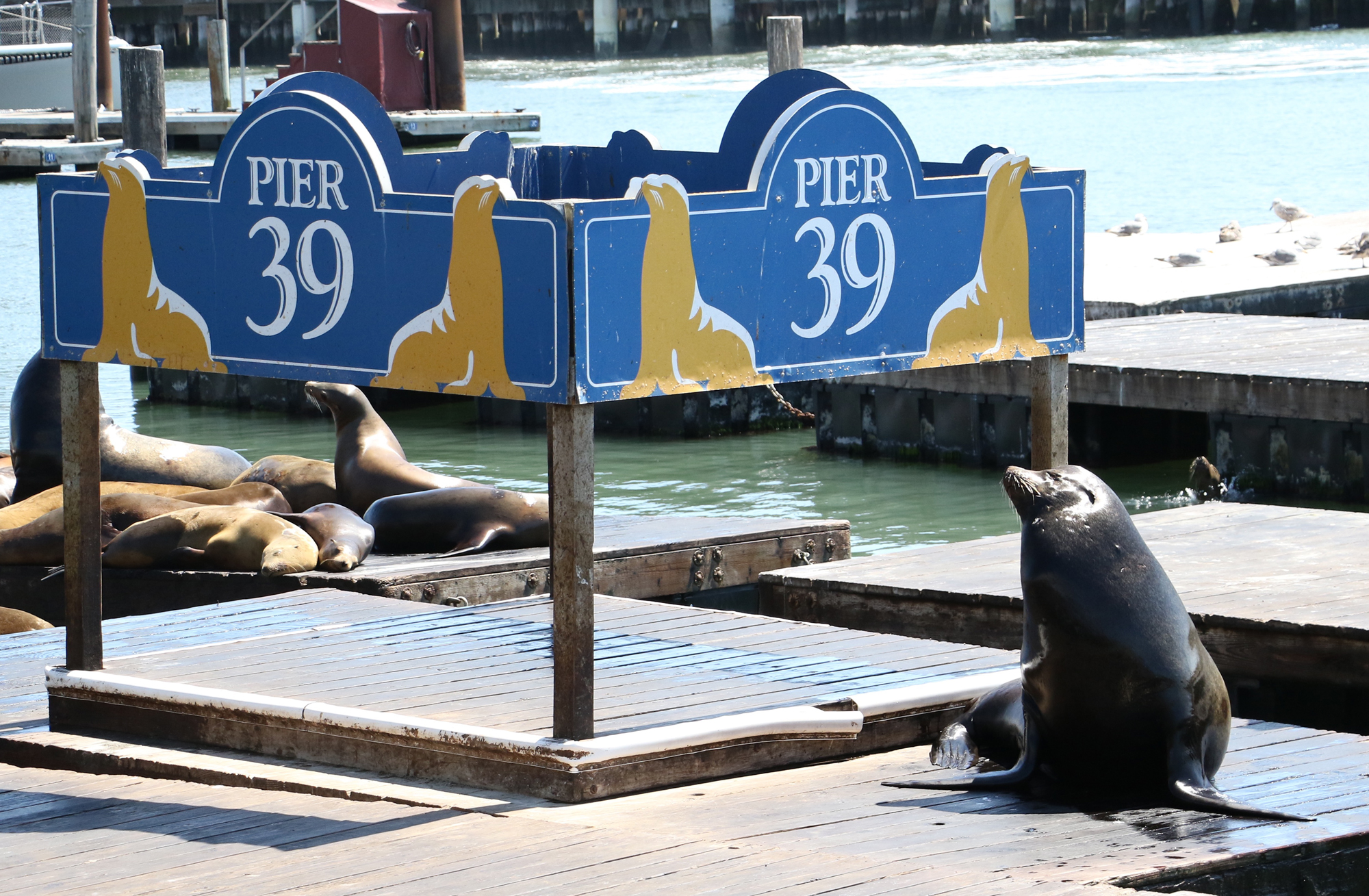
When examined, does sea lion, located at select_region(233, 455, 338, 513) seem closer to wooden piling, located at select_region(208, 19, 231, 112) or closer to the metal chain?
the metal chain

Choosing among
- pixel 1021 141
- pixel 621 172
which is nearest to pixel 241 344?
pixel 621 172

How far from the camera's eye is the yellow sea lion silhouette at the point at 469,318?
4.72 metres

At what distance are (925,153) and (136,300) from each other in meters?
32.3

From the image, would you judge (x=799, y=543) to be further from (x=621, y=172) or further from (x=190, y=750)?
(x=190, y=750)

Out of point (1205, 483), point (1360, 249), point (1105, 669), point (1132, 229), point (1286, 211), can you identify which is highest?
point (1286, 211)

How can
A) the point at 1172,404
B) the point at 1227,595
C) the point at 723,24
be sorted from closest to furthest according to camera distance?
the point at 1227,595 → the point at 1172,404 → the point at 723,24

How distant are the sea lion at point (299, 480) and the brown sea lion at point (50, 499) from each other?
31 cm

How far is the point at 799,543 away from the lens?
8.61 m

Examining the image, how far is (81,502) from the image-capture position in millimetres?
5691

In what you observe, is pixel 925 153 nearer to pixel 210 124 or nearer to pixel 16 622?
pixel 210 124

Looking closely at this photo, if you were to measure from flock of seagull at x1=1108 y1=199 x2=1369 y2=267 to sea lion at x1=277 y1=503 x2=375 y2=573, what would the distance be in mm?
11578

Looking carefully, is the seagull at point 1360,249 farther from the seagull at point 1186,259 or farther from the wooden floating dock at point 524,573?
the wooden floating dock at point 524,573

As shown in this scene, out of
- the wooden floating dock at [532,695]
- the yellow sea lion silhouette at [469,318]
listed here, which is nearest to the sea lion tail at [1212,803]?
the wooden floating dock at [532,695]

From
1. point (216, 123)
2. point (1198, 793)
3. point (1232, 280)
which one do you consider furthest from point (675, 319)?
point (216, 123)
